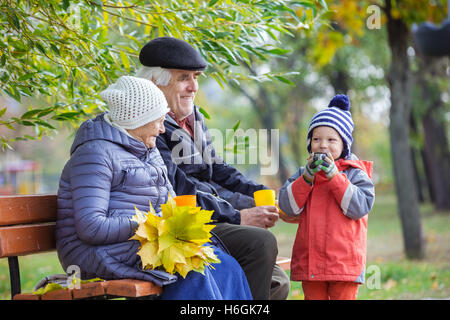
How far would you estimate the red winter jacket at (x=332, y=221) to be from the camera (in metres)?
3.28

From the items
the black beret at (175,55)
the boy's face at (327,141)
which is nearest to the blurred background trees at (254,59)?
the black beret at (175,55)

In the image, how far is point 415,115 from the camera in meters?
16.0

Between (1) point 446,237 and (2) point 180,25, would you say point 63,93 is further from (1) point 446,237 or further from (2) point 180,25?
(1) point 446,237

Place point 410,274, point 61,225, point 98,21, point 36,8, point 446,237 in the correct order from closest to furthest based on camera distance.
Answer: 1. point 61,225
2. point 36,8
3. point 98,21
4. point 410,274
5. point 446,237

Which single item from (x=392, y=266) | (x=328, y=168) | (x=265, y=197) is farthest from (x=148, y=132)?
(x=392, y=266)

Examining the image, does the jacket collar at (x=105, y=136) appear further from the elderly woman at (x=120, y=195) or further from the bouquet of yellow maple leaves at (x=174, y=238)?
the bouquet of yellow maple leaves at (x=174, y=238)

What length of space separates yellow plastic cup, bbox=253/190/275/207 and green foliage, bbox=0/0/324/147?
0.97 m

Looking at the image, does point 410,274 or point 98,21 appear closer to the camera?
point 98,21

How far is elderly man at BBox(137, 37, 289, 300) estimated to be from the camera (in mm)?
3320

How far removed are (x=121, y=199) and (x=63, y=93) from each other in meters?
1.87

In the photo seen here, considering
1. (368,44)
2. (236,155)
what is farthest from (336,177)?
(368,44)

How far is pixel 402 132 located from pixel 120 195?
22.5 ft
